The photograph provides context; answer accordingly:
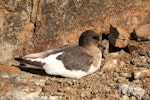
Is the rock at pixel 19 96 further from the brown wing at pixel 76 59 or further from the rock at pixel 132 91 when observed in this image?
the rock at pixel 132 91

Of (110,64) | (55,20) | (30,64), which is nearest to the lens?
(30,64)

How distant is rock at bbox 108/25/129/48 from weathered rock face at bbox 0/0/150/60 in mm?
372

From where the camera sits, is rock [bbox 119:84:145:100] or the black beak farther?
the black beak

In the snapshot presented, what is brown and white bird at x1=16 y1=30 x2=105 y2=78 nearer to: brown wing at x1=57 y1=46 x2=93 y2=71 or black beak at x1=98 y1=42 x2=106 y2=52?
brown wing at x1=57 y1=46 x2=93 y2=71

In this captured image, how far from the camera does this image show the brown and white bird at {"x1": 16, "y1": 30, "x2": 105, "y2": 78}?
7.04 meters

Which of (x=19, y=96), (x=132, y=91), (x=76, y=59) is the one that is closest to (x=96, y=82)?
(x=76, y=59)

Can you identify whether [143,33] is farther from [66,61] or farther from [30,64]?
[30,64]

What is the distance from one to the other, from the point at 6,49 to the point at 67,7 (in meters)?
1.29

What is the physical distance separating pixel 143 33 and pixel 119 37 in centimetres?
41

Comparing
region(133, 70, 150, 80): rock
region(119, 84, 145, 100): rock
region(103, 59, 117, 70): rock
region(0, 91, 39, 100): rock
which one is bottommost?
region(0, 91, 39, 100): rock

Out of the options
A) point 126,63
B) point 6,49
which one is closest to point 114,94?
point 126,63

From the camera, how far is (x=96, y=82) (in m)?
6.86

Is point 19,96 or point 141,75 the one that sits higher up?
point 141,75

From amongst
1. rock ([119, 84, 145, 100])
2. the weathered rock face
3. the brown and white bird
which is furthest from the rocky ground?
the weathered rock face
